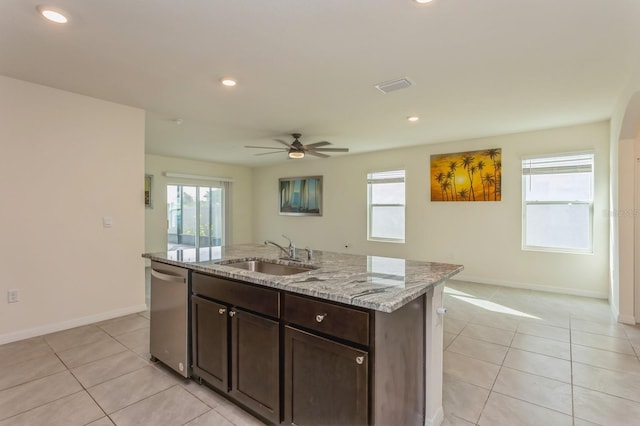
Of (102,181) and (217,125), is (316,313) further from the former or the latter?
(217,125)

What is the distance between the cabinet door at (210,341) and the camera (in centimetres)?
204

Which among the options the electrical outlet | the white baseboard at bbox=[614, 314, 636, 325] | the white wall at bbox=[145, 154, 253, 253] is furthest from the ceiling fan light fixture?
the white baseboard at bbox=[614, 314, 636, 325]

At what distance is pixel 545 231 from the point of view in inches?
191

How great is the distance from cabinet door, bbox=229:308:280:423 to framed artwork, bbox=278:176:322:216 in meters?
5.65

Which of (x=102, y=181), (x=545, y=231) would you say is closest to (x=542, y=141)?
(x=545, y=231)

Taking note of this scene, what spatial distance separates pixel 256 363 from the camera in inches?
72.6

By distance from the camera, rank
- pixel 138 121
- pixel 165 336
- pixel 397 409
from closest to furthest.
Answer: pixel 397 409 → pixel 165 336 → pixel 138 121

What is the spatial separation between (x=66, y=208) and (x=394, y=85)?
357 cm

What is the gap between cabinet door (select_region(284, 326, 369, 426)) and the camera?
1411 millimetres

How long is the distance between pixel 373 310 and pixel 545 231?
15.5ft

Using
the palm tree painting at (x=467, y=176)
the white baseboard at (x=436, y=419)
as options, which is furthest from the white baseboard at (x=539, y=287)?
the white baseboard at (x=436, y=419)

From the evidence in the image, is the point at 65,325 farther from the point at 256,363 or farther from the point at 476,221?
the point at 476,221

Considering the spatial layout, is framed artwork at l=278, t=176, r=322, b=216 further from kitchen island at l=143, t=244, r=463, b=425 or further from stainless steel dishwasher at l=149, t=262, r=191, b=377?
kitchen island at l=143, t=244, r=463, b=425

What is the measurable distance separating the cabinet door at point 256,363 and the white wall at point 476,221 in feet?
15.2
